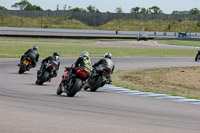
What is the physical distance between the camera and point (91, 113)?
10250 millimetres

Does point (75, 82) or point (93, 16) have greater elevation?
point (93, 16)

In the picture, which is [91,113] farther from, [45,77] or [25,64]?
[25,64]

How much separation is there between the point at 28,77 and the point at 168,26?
99.9m

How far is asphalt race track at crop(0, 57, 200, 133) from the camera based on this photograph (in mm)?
8484

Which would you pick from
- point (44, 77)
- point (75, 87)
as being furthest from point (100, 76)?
point (44, 77)

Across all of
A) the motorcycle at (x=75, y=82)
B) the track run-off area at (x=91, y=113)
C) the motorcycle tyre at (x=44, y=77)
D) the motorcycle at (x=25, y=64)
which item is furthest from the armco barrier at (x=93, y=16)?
the motorcycle at (x=75, y=82)

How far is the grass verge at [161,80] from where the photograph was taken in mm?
17062

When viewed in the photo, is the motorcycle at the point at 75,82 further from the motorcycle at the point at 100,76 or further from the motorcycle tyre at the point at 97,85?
the motorcycle tyre at the point at 97,85

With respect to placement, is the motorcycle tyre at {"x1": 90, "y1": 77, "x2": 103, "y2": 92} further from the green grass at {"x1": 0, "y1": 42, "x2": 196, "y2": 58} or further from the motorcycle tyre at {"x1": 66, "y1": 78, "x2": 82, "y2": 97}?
the green grass at {"x1": 0, "y1": 42, "x2": 196, "y2": 58}

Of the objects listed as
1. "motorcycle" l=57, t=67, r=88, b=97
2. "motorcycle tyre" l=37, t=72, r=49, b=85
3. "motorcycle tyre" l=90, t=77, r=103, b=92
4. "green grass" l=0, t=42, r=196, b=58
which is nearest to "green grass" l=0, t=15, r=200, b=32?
"green grass" l=0, t=42, r=196, b=58

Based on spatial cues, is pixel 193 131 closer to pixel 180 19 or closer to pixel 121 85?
pixel 121 85

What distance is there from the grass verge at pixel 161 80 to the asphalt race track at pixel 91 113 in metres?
2.93

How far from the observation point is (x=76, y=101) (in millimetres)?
12344

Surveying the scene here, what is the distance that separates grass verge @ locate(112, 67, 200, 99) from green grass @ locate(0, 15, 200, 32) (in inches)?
3241
